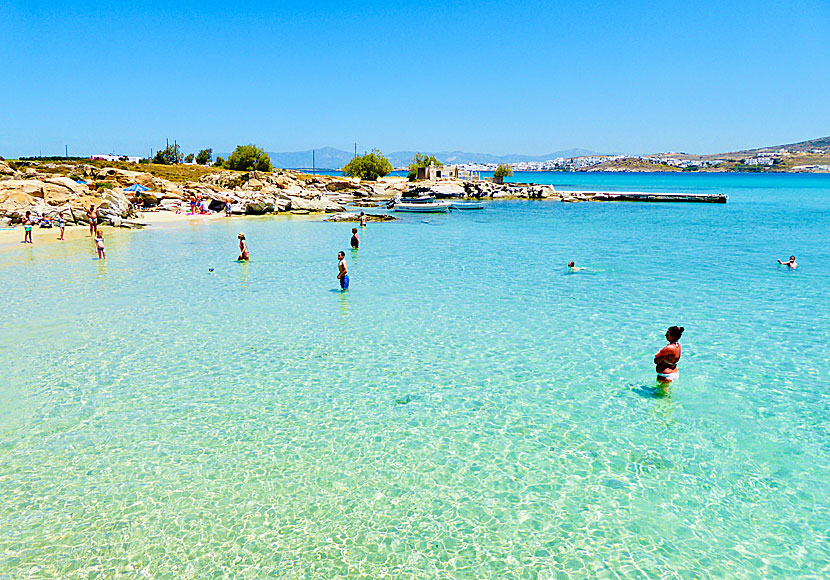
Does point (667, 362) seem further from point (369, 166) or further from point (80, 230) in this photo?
point (369, 166)

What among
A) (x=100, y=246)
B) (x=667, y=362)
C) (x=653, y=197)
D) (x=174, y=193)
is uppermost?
(x=174, y=193)

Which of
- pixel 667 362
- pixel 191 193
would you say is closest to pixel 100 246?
pixel 667 362

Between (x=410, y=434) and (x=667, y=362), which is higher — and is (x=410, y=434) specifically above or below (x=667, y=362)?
below

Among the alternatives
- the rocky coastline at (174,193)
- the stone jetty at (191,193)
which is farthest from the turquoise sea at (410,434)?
the stone jetty at (191,193)

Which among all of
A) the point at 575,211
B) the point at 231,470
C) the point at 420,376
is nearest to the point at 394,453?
the point at 231,470

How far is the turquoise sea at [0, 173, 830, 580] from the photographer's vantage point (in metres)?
7.41

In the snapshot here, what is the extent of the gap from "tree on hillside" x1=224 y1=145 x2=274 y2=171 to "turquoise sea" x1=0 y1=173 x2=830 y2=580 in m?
97.0

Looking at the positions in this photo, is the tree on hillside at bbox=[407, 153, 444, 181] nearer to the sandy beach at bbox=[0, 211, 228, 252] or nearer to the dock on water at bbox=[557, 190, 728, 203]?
the dock on water at bbox=[557, 190, 728, 203]

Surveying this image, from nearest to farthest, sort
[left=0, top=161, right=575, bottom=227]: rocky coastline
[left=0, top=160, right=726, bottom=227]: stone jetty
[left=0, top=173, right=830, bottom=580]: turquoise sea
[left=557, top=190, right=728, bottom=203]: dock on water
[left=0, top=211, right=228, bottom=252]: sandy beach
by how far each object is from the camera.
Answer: [left=0, top=173, right=830, bottom=580]: turquoise sea, [left=0, top=211, right=228, bottom=252]: sandy beach, [left=0, top=161, right=575, bottom=227]: rocky coastline, [left=0, top=160, right=726, bottom=227]: stone jetty, [left=557, top=190, right=728, bottom=203]: dock on water

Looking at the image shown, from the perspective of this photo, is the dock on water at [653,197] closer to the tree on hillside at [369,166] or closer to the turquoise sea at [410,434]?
the tree on hillside at [369,166]

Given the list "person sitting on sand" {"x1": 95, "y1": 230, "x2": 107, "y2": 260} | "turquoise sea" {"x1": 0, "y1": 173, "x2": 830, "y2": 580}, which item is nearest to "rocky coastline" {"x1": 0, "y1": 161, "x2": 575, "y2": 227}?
"person sitting on sand" {"x1": 95, "y1": 230, "x2": 107, "y2": 260}

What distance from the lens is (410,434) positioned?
1050 cm

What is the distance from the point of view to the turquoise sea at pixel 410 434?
741cm

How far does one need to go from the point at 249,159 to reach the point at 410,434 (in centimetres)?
11303
